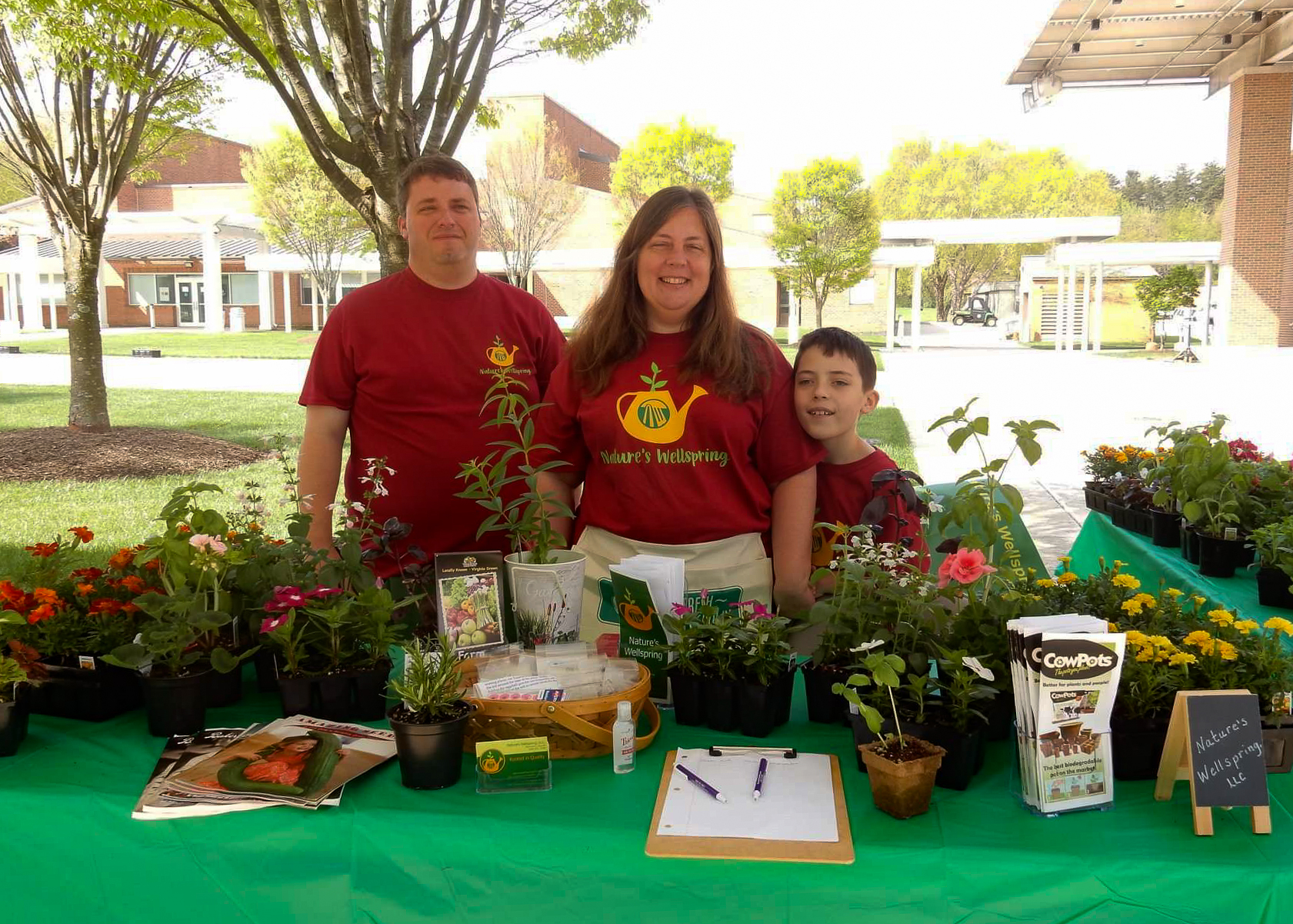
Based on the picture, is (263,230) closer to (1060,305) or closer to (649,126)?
(649,126)

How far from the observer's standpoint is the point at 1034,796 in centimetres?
146

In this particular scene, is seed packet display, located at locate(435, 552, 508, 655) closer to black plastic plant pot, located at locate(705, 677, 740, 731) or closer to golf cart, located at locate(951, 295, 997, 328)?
black plastic plant pot, located at locate(705, 677, 740, 731)

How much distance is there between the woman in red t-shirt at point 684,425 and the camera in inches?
90.7

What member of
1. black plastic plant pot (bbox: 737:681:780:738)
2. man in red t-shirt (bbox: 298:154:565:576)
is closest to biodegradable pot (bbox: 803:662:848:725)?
black plastic plant pot (bbox: 737:681:780:738)

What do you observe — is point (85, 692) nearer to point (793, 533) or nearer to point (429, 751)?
point (429, 751)

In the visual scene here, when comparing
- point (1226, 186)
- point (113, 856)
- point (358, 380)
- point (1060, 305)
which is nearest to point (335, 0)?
point (358, 380)

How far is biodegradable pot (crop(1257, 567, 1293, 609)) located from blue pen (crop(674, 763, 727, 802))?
183cm

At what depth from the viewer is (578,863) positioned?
1.41 meters

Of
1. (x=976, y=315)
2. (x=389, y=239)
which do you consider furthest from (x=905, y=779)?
(x=976, y=315)

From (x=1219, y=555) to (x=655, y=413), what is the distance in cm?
184

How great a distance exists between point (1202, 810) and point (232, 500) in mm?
7342

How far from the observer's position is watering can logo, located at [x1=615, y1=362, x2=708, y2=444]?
230cm

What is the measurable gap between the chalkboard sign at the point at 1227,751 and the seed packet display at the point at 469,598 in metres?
1.28

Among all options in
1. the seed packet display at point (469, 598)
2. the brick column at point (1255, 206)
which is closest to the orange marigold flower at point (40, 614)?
the seed packet display at point (469, 598)
